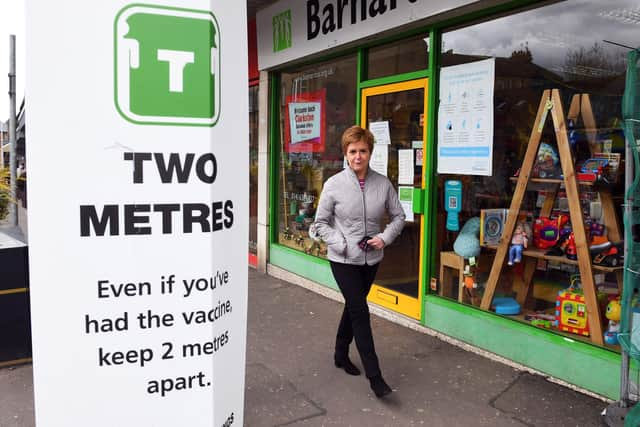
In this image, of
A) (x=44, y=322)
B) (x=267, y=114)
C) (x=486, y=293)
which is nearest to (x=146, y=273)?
(x=44, y=322)

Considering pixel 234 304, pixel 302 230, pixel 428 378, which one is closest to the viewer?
pixel 234 304

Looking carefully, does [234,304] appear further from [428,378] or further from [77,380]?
[428,378]

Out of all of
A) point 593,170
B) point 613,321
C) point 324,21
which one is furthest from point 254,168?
point 613,321

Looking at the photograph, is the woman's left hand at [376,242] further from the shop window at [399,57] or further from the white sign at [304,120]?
the white sign at [304,120]

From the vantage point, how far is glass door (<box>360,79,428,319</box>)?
5328mm

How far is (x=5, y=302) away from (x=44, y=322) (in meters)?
3.14

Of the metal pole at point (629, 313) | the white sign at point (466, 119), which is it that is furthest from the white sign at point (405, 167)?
the metal pole at point (629, 313)

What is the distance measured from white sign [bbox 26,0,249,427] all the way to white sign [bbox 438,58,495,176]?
3.12 meters

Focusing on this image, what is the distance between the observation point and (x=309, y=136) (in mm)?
7301

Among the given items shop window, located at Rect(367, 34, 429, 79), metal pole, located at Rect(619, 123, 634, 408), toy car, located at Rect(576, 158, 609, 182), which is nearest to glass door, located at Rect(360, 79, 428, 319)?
shop window, located at Rect(367, 34, 429, 79)

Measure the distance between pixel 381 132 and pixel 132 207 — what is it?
4.29m

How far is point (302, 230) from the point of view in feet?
24.9

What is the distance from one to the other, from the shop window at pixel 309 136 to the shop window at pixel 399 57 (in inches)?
16.0

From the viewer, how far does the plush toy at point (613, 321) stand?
3.87m
